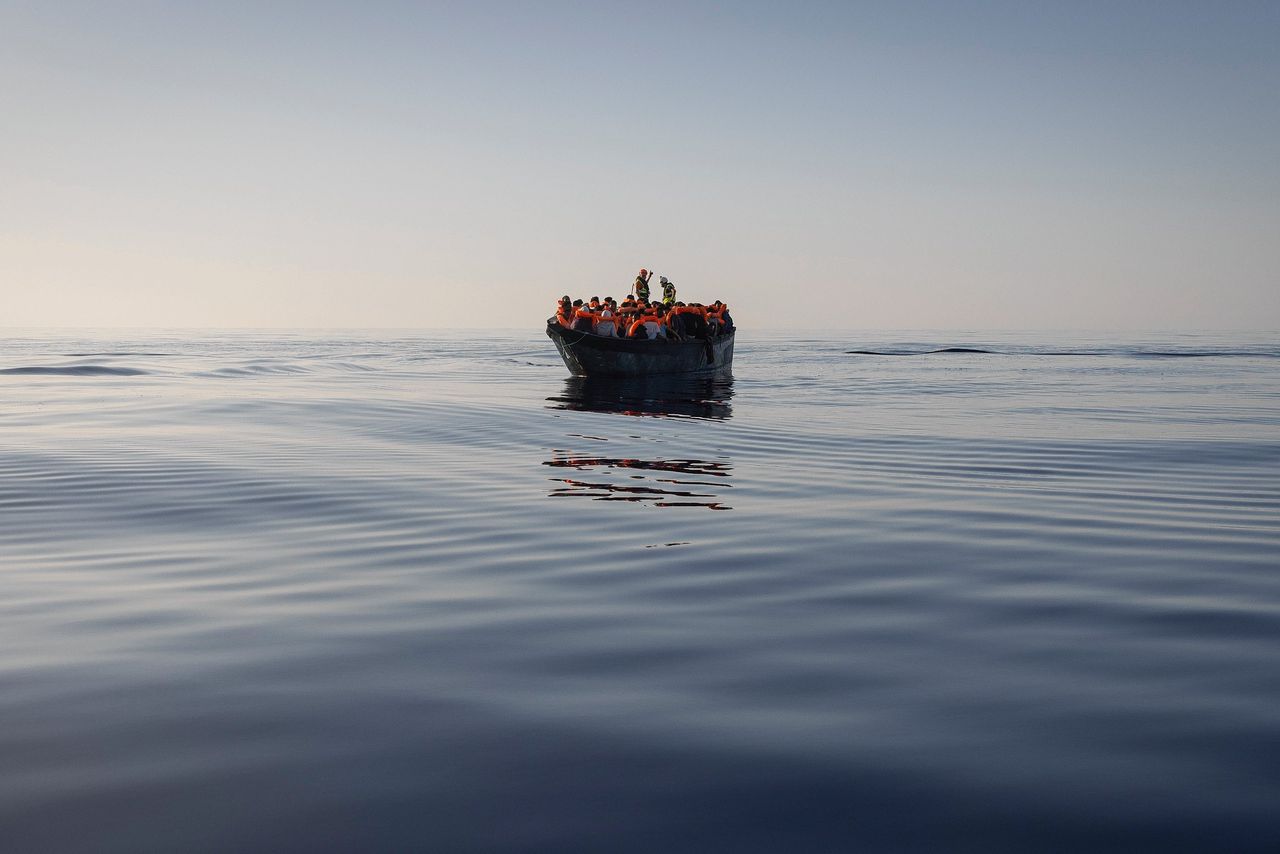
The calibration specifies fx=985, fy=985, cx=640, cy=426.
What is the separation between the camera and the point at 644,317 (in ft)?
124

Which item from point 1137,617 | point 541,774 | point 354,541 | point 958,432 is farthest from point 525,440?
point 541,774

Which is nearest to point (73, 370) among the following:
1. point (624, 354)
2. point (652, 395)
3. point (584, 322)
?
point (584, 322)

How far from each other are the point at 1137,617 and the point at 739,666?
243 centimetres

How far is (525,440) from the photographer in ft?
55.4

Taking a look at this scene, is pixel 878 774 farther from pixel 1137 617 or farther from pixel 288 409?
pixel 288 409

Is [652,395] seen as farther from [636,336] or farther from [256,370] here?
[256,370]

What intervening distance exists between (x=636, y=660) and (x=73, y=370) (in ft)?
143

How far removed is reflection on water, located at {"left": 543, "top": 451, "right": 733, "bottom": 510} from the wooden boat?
857 inches

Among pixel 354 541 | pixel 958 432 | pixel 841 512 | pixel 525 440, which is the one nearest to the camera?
pixel 354 541

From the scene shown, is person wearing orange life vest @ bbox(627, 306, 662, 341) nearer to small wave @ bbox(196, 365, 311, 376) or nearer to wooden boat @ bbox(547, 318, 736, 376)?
wooden boat @ bbox(547, 318, 736, 376)

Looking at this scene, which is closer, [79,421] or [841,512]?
[841,512]

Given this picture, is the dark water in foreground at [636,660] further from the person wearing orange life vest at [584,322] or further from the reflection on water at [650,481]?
the person wearing orange life vest at [584,322]

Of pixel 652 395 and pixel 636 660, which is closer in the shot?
pixel 636 660

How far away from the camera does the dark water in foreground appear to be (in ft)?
10.0
